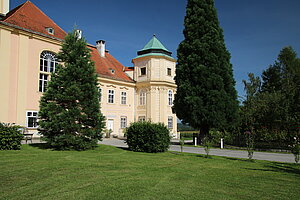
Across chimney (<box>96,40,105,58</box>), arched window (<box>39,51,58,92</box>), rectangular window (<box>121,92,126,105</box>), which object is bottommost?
rectangular window (<box>121,92,126,105</box>)

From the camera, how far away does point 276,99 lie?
19.6 metres

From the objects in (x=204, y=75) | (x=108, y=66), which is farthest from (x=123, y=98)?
(x=204, y=75)

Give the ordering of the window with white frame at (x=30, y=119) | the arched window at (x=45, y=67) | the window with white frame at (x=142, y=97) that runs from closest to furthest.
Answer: the window with white frame at (x=30, y=119), the arched window at (x=45, y=67), the window with white frame at (x=142, y=97)

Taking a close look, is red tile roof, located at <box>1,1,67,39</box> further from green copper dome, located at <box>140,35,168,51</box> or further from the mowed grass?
the mowed grass

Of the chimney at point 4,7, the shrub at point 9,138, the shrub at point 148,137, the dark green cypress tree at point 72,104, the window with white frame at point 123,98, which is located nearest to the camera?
the shrub at point 9,138

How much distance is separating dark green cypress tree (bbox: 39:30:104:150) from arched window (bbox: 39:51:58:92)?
32.9 feet

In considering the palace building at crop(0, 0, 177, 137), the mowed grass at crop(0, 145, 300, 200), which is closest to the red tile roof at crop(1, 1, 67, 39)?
the palace building at crop(0, 0, 177, 137)

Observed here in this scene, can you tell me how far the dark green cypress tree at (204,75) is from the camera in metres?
19.9

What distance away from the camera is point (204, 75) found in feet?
66.5

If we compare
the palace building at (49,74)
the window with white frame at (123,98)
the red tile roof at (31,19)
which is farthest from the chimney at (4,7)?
the window with white frame at (123,98)

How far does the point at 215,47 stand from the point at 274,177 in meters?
14.9

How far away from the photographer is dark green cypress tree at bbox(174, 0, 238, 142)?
65.3 feet

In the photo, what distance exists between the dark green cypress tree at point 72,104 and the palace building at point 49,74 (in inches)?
257

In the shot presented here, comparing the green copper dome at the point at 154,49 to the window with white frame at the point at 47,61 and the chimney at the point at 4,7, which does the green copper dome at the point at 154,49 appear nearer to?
the window with white frame at the point at 47,61
